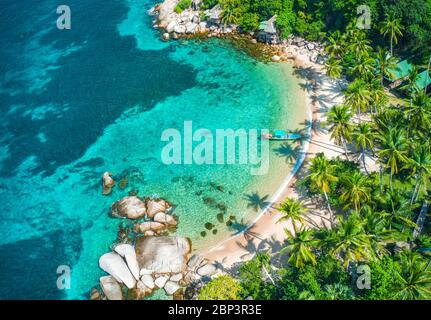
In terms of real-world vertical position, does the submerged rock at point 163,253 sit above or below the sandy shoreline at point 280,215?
below

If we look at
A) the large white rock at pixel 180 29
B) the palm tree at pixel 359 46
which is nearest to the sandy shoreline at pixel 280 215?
the palm tree at pixel 359 46

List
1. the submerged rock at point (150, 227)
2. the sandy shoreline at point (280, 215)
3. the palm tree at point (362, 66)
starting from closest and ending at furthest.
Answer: the sandy shoreline at point (280, 215)
the submerged rock at point (150, 227)
the palm tree at point (362, 66)

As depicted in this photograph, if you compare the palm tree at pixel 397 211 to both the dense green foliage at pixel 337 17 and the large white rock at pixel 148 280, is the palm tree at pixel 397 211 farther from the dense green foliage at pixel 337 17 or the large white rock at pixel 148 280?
the dense green foliage at pixel 337 17

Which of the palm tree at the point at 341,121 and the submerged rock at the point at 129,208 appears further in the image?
the submerged rock at the point at 129,208

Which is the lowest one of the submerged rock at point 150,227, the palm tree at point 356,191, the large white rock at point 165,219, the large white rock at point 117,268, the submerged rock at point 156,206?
the large white rock at point 117,268

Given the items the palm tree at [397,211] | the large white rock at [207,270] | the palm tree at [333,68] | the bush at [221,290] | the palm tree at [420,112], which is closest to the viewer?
the bush at [221,290]

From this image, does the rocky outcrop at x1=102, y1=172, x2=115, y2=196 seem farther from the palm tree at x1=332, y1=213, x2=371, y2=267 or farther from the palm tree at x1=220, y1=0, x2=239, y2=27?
A: the palm tree at x1=220, y1=0, x2=239, y2=27

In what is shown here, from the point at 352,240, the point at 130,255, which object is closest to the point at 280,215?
the point at 352,240

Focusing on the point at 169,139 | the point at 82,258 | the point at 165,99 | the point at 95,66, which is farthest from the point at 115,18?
the point at 82,258
